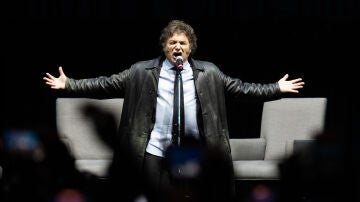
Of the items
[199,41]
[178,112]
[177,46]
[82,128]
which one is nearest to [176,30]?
[177,46]

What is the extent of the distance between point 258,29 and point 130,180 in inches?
104

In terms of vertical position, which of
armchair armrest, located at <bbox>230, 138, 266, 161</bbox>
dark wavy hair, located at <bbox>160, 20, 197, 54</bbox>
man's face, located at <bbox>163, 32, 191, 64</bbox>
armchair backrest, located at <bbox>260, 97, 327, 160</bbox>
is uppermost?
dark wavy hair, located at <bbox>160, 20, 197, 54</bbox>

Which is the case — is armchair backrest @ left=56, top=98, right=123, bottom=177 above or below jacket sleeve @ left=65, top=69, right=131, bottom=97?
below

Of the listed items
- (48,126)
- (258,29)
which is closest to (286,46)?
(258,29)

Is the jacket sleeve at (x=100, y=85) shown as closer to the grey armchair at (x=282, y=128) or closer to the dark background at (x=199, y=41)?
the grey armchair at (x=282, y=128)

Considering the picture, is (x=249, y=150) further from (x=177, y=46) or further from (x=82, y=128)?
(x=177, y=46)

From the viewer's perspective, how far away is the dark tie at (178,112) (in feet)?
13.6

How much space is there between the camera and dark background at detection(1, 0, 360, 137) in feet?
21.5

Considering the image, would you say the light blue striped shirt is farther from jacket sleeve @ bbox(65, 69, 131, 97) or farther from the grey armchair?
the grey armchair

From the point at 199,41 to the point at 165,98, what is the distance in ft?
7.63

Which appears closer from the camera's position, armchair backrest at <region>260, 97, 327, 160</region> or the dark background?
armchair backrest at <region>260, 97, 327, 160</region>

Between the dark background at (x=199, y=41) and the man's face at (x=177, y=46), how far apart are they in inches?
85.5

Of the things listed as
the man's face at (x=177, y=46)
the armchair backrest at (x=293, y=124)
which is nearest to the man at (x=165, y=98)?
the man's face at (x=177, y=46)

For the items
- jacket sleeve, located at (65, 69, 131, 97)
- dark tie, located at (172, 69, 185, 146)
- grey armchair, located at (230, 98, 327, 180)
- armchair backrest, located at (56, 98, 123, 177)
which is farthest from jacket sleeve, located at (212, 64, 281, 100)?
armchair backrest, located at (56, 98, 123, 177)
